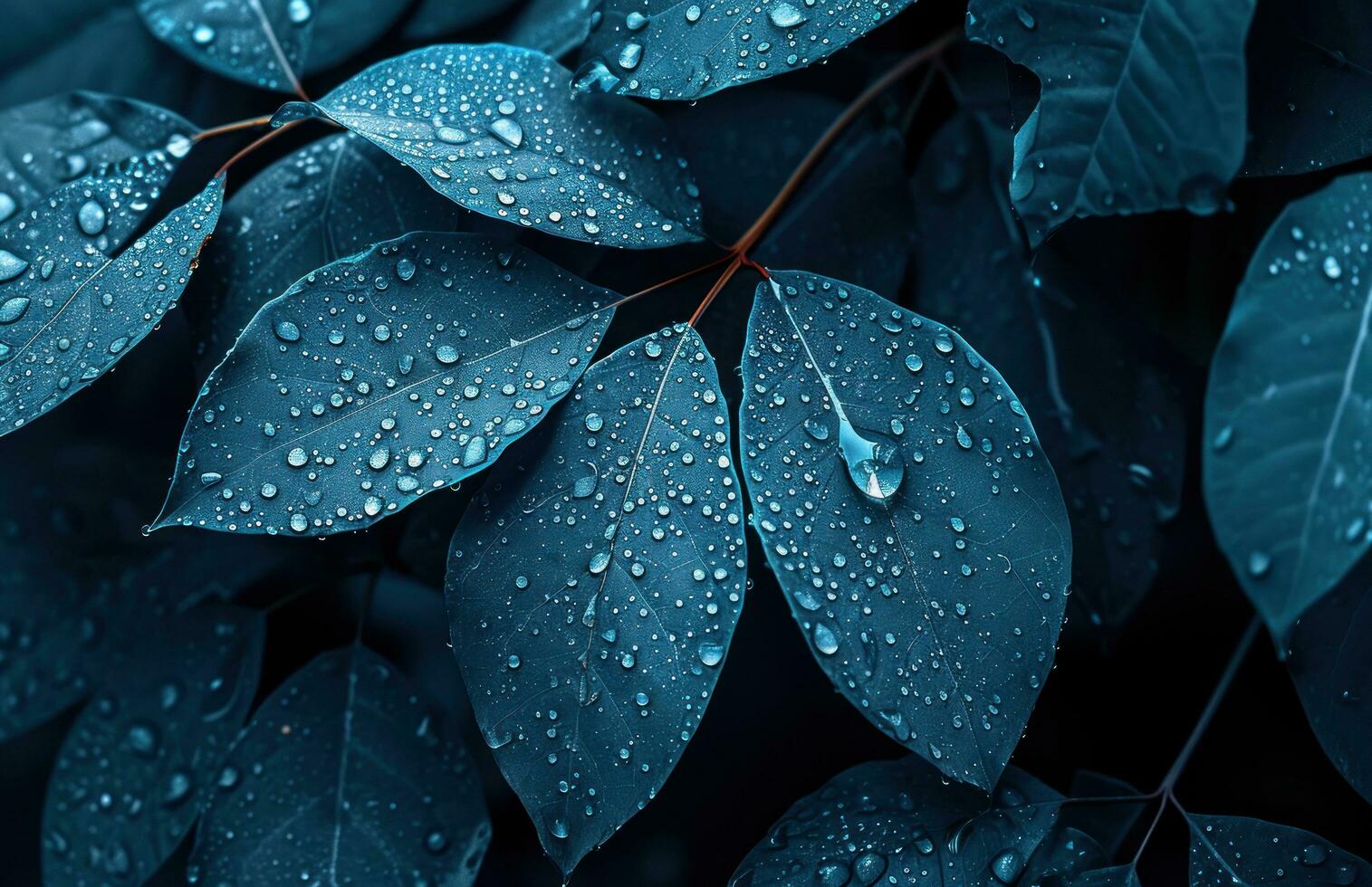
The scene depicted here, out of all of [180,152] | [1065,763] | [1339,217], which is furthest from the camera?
[1065,763]

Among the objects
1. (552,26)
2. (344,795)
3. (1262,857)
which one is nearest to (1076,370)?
(1262,857)

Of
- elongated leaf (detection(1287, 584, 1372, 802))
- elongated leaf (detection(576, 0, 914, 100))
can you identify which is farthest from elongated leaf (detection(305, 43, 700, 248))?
elongated leaf (detection(1287, 584, 1372, 802))

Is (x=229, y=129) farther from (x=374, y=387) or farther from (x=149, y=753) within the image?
(x=149, y=753)

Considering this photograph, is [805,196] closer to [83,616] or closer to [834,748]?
[834,748]

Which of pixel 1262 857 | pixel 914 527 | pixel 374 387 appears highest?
pixel 374 387

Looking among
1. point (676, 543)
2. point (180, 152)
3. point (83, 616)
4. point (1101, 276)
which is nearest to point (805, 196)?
point (1101, 276)

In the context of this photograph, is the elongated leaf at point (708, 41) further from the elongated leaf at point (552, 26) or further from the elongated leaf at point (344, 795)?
the elongated leaf at point (344, 795)

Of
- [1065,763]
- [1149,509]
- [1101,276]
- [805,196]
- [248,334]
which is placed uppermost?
[248,334]

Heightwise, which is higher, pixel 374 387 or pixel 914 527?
pixel 374 387
